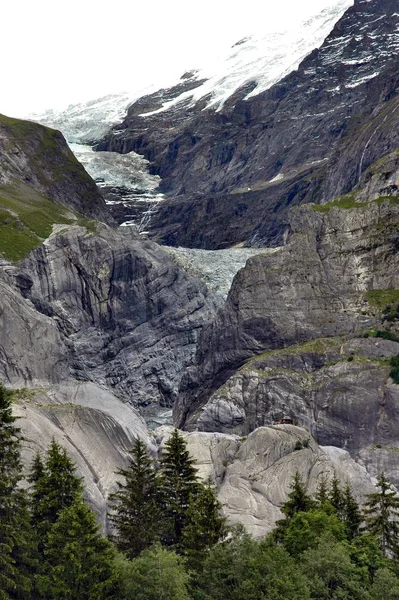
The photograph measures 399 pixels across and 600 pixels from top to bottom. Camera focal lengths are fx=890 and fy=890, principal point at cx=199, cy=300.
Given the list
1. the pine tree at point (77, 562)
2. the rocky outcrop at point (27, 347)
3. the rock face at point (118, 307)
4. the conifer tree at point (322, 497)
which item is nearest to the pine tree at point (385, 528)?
the conifer tree at point (322, 497)

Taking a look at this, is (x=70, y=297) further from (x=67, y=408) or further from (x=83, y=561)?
(x=83, y=561)

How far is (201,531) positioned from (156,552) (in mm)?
5453

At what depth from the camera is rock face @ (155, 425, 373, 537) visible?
77.2 metres

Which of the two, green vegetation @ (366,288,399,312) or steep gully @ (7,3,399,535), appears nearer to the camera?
steep gully @ (7,3,399,535)

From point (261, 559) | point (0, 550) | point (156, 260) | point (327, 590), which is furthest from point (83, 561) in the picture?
point (156, 260)

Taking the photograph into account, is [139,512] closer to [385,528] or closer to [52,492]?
[52,492]

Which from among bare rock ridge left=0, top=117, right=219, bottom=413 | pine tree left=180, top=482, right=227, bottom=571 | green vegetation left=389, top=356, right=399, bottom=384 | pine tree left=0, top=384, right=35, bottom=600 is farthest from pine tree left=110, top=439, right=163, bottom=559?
bare rock ridge left=0, top=117, right=219, bottom=413

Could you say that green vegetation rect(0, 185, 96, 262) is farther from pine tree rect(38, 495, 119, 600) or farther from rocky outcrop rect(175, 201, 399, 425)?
pine tree rect(38, 495, 119, 600)

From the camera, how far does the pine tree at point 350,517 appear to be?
213ft

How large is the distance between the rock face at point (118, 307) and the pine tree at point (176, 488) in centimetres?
8155

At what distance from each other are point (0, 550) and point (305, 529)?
66.1 ft

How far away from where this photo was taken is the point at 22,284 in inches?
6122

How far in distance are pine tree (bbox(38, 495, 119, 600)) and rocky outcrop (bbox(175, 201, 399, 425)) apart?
2764 inches

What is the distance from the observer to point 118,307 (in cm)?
16962
